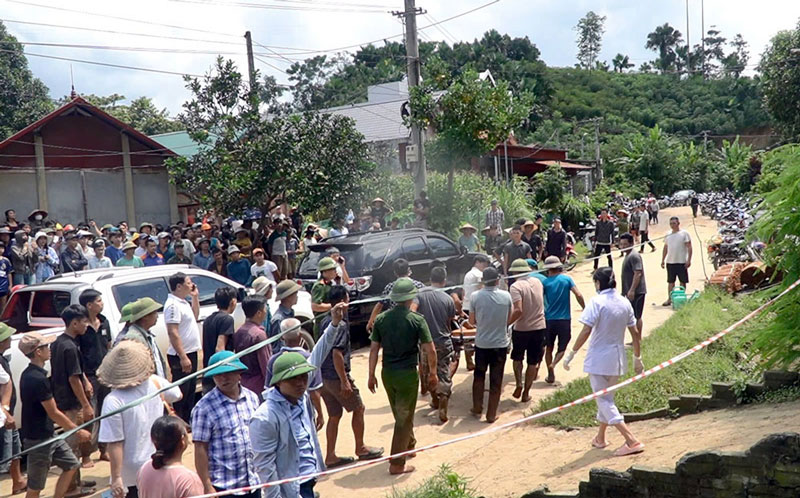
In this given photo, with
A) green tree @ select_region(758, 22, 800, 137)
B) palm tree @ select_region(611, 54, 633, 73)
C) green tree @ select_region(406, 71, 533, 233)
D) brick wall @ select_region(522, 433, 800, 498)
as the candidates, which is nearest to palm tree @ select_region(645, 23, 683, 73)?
palm tree @ select_region(611, 54, 633, 73)

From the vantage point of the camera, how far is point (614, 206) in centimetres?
3353

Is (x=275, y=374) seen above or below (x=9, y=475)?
above

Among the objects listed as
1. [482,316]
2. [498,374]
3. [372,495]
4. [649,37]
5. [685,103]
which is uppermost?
[649,37]

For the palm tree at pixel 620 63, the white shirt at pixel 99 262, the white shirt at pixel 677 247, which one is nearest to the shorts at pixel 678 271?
the white shirt at pixel 677 247

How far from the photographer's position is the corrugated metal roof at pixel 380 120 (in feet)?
110

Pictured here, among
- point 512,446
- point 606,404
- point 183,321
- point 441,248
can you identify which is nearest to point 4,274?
point 183,321

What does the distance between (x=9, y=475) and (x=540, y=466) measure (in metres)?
5.23

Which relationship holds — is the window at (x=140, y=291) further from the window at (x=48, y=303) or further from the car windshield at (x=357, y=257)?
the car windshield at (x=357, y=257)

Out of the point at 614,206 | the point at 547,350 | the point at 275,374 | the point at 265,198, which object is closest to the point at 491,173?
the point at 614,206

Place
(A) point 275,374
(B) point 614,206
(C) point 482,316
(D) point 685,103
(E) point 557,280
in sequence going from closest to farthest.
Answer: (A) point 275,374
(C) point 482,316
(E) point 557,280
(B) point 614,206
(D) point 685,103

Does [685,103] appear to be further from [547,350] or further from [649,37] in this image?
[547,350]

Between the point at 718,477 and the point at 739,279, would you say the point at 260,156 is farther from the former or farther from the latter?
the point at 718,477

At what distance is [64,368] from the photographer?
6586mm

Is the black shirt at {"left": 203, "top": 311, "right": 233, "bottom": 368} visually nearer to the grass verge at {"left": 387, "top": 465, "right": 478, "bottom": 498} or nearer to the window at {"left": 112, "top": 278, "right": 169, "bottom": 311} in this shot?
the window at {"left": 112, "top": 278, "right": 169, "bottom": 311}
